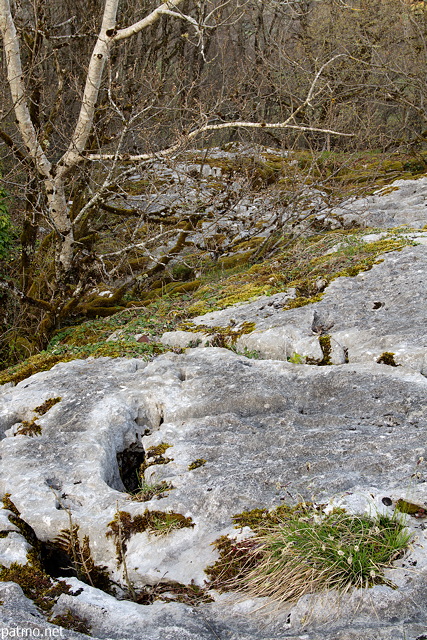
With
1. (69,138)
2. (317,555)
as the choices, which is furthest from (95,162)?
(317,555)

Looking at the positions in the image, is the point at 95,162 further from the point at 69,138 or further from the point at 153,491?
the point at 153,491

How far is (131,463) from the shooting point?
371 centimetres

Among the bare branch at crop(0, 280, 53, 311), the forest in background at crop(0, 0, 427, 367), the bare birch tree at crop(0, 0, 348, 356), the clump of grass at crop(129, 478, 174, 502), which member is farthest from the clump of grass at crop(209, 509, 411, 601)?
the bare branch at crop(0, 280, 53, 311)

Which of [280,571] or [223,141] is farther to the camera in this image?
[223,141]

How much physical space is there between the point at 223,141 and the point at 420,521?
2039 cm

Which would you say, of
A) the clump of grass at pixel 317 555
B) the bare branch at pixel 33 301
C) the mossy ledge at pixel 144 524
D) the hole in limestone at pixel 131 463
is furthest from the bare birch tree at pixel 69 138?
the clump of grass at pixel 317 555

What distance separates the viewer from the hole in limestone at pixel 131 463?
362 centimetres

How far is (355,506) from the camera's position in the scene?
2.38 metres

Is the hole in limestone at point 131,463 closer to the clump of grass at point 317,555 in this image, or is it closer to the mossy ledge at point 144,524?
the mossy ledge at point 144,524

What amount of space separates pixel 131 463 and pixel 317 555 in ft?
6.16

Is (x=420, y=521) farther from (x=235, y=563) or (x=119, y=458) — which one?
(x=119, y=458)

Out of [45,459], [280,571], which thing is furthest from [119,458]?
[280,571]

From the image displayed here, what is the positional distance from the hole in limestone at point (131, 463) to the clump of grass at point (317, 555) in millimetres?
1382

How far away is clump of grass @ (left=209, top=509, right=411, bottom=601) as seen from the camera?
2.07 metres
